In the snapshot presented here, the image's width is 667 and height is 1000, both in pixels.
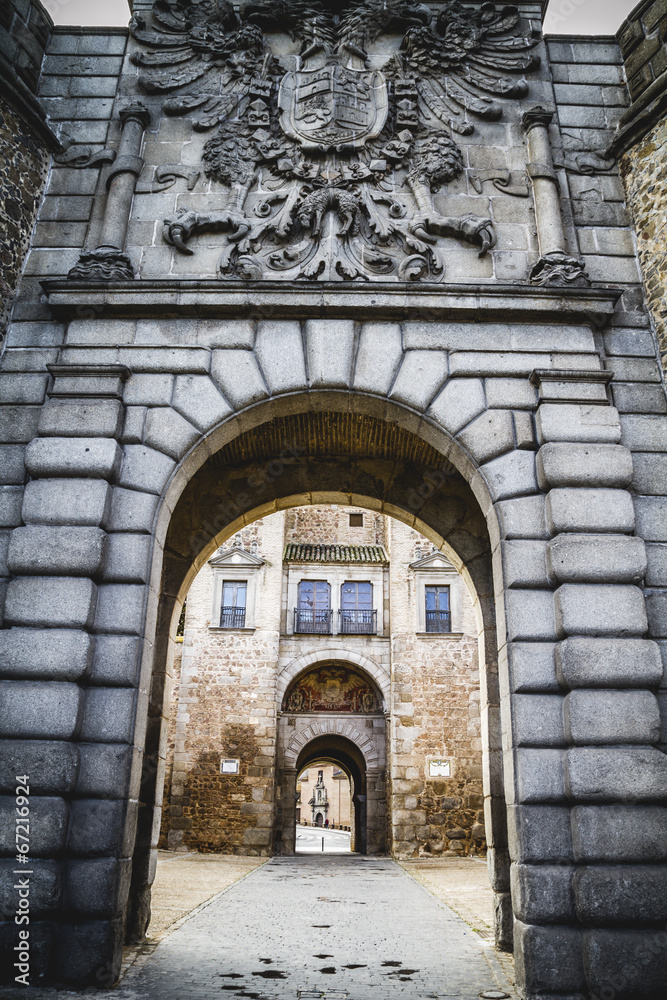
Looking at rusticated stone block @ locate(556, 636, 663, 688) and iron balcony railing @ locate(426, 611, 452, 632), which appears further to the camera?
iron balcony railing @ locate(426, 611, 452, 632)

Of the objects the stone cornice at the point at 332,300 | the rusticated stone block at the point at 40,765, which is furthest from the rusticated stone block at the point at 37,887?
the stone cornice at the point at 332,300

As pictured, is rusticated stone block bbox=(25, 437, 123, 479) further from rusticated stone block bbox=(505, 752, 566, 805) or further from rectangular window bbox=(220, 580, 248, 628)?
rectangular window bbox=(220, 580, 248, 628)

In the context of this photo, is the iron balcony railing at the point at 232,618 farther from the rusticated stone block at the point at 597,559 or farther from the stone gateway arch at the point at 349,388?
the rusticated stone block at the point at 597,559

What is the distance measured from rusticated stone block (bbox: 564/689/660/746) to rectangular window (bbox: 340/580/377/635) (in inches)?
575

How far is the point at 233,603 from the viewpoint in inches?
725

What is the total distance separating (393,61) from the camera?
6.40 metres

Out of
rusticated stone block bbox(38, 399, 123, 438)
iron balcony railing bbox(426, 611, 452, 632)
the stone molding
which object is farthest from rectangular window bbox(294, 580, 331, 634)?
rusticated stone block bbox(38, 399, 123, 438)

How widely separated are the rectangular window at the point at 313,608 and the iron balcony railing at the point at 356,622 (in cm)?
35

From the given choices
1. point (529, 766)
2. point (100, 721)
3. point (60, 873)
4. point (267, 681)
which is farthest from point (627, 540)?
point (267, 681)

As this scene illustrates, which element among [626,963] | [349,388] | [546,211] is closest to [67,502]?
[349,388]

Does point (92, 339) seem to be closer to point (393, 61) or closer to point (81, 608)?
point (81, 608)

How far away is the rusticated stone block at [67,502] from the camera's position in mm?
4617

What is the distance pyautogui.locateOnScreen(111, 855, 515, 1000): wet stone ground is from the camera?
4.02m

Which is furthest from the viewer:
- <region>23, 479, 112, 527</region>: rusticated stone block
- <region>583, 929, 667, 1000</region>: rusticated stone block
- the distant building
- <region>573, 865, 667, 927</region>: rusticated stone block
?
the distant building
